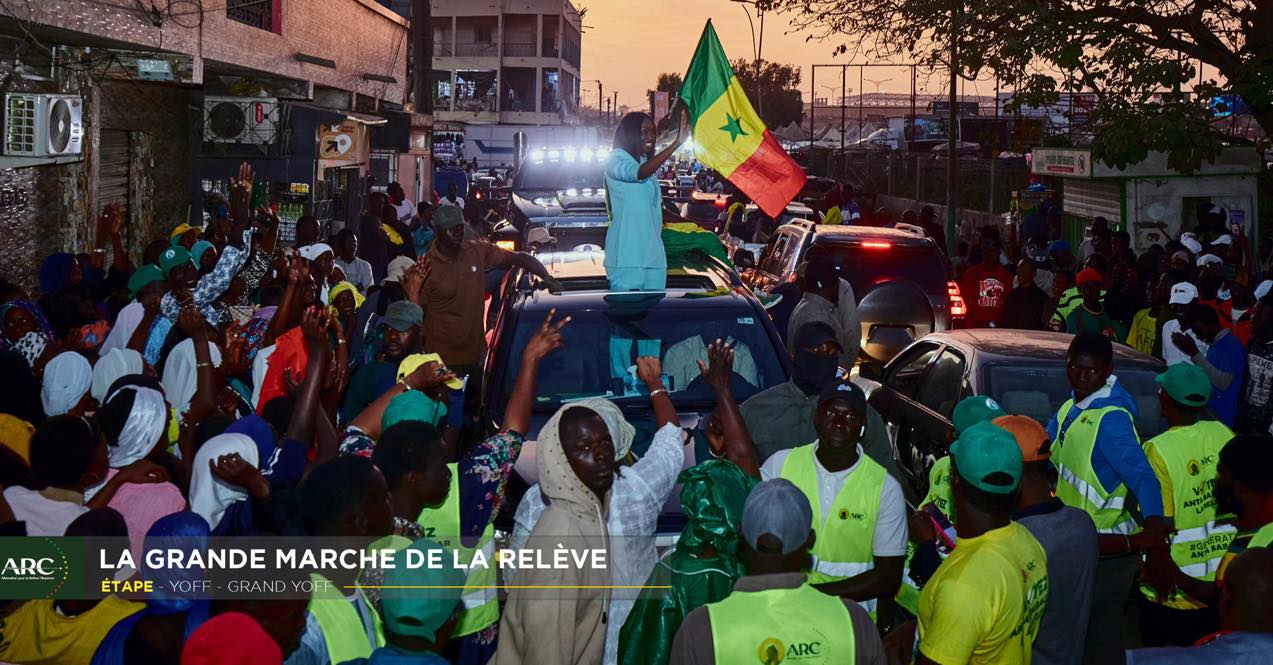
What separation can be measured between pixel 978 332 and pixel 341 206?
17.6 metres

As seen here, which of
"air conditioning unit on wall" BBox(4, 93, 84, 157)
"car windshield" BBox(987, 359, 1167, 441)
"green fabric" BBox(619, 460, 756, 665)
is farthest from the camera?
"air conditioning unit on wall" BBox(4, 93, 84, 157)

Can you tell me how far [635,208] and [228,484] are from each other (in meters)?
4.23

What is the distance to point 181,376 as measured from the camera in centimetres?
718

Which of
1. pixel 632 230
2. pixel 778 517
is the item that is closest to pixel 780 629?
pixel 778 517

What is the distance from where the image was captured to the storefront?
1855cm

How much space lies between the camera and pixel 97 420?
542 centimetres

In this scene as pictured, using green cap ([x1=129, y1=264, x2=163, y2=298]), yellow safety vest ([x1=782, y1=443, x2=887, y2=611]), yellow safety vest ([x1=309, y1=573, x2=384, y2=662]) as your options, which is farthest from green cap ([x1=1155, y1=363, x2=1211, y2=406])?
green cap ([x1=129, y1=264, x2=163, y2=298])

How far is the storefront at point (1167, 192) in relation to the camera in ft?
60.8

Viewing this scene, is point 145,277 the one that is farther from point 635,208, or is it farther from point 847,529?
point 847,529

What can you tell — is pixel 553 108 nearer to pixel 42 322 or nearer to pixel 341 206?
pixel 341 206

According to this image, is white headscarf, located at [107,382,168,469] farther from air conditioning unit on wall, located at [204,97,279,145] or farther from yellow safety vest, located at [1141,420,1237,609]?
air conditioning unit on wall, located at [204,97,279,145]

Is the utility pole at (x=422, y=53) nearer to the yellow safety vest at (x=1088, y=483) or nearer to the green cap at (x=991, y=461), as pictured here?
the yellow safety vest at (x=1088, y=483)

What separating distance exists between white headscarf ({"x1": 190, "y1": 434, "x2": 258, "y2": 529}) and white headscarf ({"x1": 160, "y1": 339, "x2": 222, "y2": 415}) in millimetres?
2285
